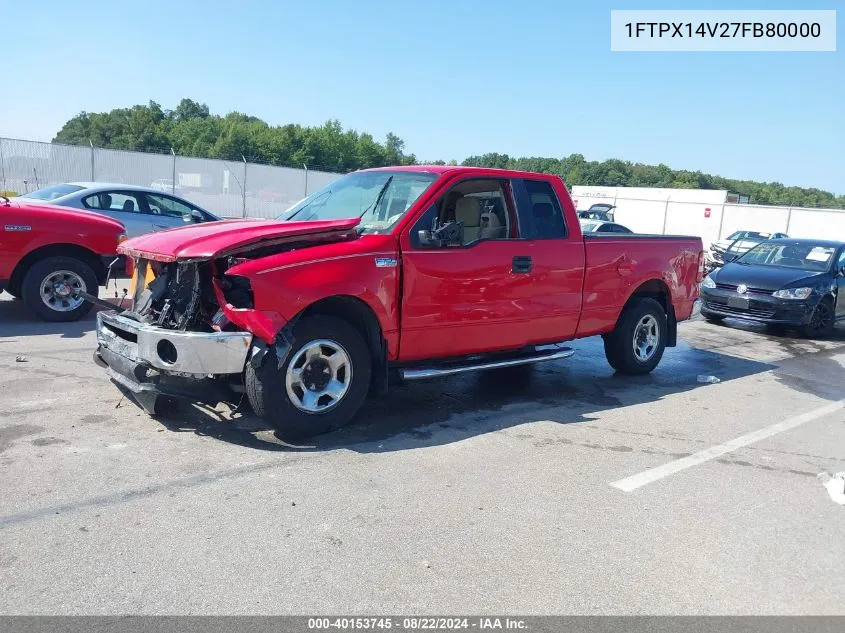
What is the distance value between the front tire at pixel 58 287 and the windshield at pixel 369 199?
3.41 m

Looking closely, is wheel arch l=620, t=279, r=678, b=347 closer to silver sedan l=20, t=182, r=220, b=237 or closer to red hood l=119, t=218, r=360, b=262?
red hood l=119, t=218, r=360, b=262

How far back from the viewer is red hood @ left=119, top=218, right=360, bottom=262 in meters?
4.75

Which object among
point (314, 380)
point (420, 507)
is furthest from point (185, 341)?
point (420, 507)

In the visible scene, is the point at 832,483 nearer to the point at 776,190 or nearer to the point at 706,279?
the point at 706,279

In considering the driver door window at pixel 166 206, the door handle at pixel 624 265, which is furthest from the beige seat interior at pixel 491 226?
the driver door window at pixel 166 206

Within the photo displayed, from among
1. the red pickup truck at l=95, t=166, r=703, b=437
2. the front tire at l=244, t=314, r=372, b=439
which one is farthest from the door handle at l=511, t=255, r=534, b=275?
the front tire at l=244, t=314, r=372, b=439

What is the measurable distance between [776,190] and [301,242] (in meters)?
94.3

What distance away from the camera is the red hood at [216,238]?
4.75 metres

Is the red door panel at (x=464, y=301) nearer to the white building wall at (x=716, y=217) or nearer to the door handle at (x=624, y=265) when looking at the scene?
the door handle at (x=624, y=265)

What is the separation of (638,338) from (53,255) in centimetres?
677

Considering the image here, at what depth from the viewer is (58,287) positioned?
8.40 meters

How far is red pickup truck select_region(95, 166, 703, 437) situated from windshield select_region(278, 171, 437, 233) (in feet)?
0.06

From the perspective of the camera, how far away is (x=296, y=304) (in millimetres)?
4828

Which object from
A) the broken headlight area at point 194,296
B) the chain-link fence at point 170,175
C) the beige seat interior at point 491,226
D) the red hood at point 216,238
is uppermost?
the chain-link fence at point 170,175
